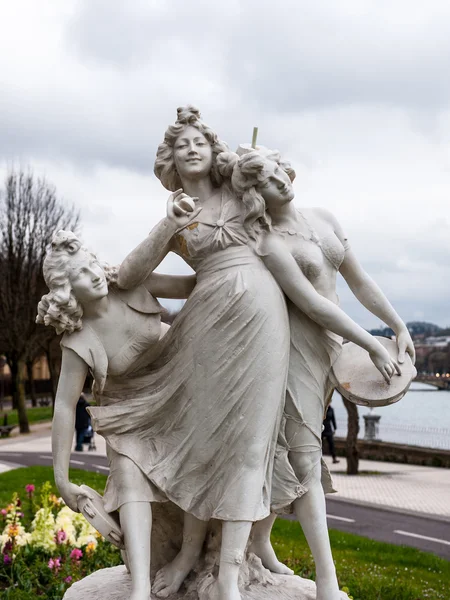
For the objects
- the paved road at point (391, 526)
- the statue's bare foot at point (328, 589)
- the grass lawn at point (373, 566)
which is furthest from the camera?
the paved road at point (391, 526)

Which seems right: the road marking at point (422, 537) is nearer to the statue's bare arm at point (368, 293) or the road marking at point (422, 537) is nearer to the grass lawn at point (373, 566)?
the grass lawn at point (373, 566)

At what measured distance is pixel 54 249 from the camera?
361cm

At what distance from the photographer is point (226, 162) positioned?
380cm

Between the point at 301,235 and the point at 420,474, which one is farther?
the point at 420,474

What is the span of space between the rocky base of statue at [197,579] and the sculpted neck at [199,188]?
1.71 m

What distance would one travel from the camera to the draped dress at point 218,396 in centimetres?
344

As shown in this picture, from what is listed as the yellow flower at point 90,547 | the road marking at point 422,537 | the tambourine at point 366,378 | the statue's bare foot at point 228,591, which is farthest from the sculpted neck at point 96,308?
the road marking at point 422,537

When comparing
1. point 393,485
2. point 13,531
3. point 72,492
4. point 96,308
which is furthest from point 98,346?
point 393,485

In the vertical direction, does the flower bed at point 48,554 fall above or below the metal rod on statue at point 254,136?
below

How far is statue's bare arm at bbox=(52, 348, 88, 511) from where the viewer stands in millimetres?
3635

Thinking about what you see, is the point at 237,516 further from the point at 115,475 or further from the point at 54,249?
the point at 54,249

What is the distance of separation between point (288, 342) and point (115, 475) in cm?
113

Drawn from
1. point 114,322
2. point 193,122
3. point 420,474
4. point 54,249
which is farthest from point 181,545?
point 420,474

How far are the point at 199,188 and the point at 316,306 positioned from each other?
0.95 metres
